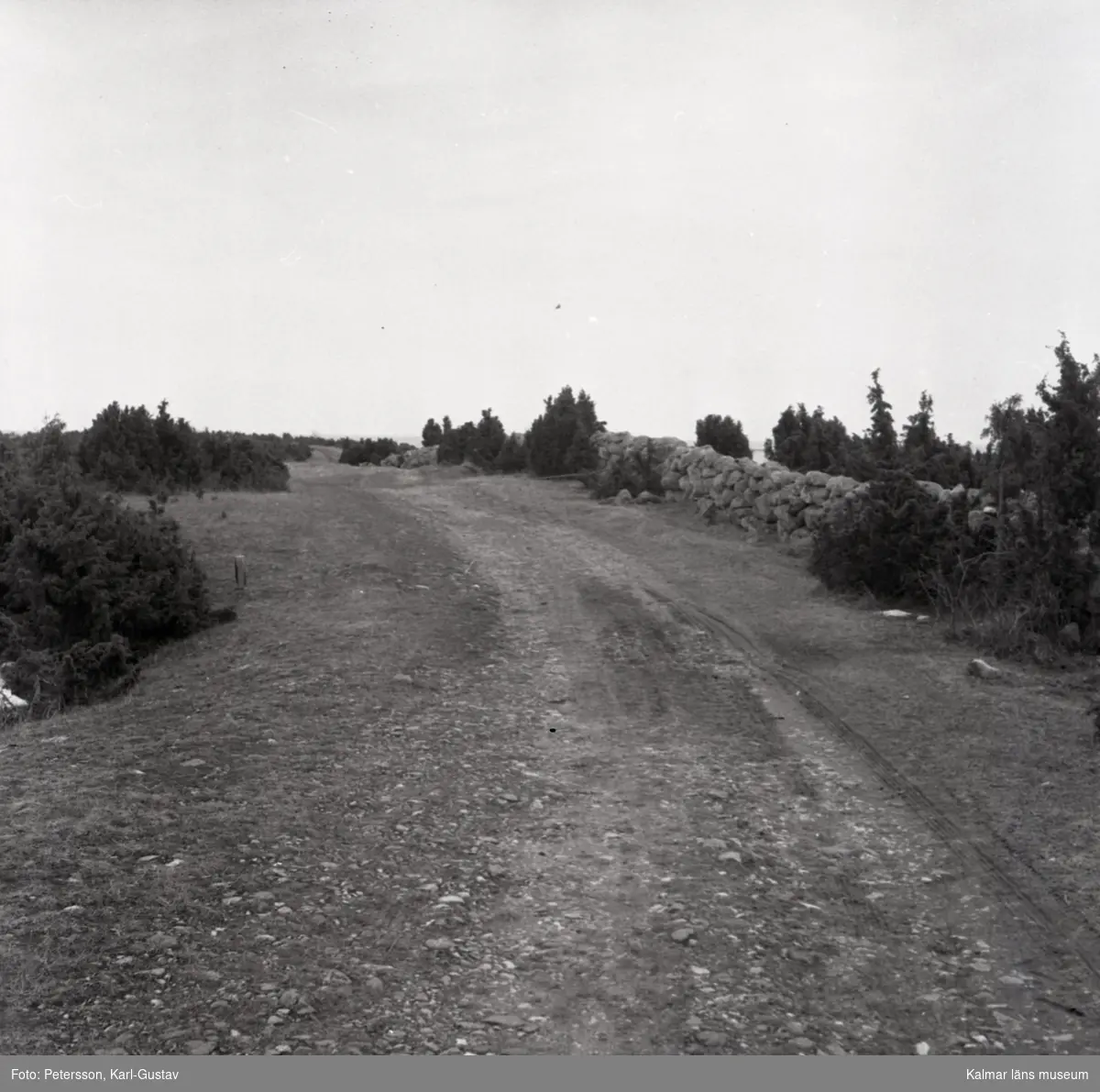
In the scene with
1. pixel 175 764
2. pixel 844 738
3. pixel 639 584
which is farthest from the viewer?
pixel 639 584

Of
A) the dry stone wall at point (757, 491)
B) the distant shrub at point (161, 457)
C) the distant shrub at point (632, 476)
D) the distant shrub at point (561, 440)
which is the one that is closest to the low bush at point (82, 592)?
the distant shrub at point (161, 457)

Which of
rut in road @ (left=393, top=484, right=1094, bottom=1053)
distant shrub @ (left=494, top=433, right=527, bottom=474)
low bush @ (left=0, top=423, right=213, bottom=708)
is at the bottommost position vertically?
rut in road @ (left=393, top=484, right=1094, bottom=1053)

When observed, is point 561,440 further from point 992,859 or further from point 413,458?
point 992,859

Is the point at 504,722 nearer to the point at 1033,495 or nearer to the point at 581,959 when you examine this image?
the point at 581,959

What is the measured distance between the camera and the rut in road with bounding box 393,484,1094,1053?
3.86 meters

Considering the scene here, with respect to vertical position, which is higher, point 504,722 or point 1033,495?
point 1033,495

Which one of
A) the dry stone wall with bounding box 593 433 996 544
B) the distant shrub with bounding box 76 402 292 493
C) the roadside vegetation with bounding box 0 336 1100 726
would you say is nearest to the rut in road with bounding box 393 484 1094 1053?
the roadside vegetation with bounding box 0 336 1100 726

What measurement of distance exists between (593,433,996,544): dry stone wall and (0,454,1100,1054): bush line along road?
452 centimetres

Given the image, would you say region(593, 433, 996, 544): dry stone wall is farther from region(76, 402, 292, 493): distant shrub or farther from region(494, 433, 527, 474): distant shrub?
region(76, 402, 292, 493): distant shrub

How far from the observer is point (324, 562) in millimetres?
→ 14148

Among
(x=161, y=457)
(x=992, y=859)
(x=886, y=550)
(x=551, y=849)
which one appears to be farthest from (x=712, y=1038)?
(x=161, y=457)

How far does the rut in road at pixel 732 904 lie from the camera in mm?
3863

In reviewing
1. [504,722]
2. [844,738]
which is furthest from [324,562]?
[844,738]

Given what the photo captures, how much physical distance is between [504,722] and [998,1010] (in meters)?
4.48
